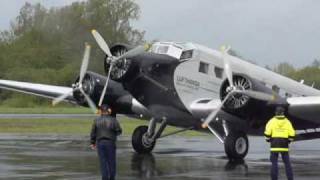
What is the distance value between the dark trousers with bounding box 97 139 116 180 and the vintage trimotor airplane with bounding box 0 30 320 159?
6.49 m

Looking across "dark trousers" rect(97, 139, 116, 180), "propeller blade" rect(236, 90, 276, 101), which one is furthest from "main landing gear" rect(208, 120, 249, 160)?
"dark trousers" rect(97, 139, 116, 180)

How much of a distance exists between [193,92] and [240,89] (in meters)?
2.33

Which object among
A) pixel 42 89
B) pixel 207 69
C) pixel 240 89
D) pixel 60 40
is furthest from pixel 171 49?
pixel 60 40

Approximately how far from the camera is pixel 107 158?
14141mm

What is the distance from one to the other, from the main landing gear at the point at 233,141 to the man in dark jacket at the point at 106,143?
731 centimetres

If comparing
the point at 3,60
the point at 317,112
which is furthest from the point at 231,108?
the point at 3,60

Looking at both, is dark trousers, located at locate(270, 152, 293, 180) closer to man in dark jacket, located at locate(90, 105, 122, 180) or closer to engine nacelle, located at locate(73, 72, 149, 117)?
man in dark jacket, located at locate(90, 105, 122, 180)

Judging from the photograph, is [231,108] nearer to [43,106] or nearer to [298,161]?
[298,161]

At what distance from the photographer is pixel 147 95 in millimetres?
21531

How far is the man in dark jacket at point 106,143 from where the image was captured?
1413 cm

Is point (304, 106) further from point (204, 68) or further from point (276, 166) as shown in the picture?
point (276, 166)

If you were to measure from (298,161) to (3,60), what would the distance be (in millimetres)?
67280

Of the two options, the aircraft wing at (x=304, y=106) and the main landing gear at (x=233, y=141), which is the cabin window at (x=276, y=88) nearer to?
the aircraft wing at (x=304, y=106)

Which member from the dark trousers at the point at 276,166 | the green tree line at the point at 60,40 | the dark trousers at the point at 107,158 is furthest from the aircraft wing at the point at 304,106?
the green tree line at the point at 60,40
